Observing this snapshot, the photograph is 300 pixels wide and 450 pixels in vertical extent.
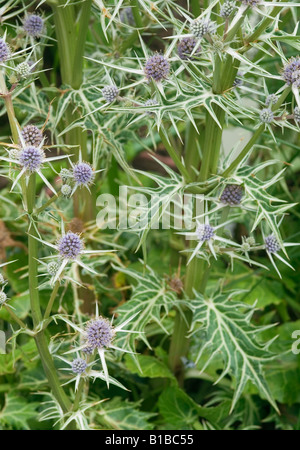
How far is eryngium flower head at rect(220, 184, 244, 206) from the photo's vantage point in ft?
3.19

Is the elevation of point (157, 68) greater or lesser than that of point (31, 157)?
greater

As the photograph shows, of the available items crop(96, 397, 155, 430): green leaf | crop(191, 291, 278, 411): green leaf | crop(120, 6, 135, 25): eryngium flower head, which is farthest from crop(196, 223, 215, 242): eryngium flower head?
crop(120, 6, 135, 25): eryngium flower head

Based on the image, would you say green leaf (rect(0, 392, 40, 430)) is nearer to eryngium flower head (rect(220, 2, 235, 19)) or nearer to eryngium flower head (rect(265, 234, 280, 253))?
eryngium flower head (rect(265, 234, 280, 253))

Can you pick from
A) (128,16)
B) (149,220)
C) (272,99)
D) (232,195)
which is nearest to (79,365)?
(149,220)

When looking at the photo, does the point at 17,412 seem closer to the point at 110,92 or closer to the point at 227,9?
the point at 110,92

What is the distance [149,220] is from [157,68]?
0.74ft

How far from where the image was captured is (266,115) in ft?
2.86

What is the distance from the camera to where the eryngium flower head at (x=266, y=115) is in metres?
0.87

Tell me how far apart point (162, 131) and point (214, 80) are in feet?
0.35

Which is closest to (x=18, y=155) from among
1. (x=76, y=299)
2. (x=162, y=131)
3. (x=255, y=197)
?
(x=162, y=131)

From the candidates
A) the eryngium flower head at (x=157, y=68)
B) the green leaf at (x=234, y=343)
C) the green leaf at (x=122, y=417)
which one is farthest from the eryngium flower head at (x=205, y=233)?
the green leaf at (x=122, y=417)

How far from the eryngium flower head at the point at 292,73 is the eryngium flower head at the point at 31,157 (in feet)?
1.15

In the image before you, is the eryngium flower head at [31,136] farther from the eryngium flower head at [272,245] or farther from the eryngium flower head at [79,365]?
the eryngium flower head at [272,245]

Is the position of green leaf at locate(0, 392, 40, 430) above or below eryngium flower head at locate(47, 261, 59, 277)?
below
